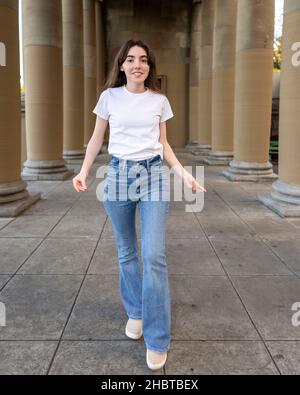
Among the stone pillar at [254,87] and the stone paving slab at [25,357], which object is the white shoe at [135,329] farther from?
the stone pillar at [254,87]

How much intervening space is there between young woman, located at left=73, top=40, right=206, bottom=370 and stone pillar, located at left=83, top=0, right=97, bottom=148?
1796 cm

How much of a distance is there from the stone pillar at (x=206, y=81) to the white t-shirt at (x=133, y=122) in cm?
1802

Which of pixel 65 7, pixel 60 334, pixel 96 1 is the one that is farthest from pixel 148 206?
pixel 96 1

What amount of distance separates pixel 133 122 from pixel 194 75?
75.3ft

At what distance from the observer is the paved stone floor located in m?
3.29

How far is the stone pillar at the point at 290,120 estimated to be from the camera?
8.13 m

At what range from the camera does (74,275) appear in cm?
504

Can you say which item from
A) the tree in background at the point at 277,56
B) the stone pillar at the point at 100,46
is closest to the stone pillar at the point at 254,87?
the stone pillar at the point at 100,46

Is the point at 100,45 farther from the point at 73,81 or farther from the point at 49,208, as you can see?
the point at 49,208

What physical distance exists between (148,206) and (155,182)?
7.2 inches

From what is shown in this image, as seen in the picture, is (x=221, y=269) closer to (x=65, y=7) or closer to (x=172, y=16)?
(x=65, y=7)

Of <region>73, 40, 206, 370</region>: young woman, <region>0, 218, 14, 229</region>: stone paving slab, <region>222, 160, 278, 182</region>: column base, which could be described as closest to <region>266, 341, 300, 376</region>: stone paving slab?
<region>73, 40, 206, 370</region>: young woman

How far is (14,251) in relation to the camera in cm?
593

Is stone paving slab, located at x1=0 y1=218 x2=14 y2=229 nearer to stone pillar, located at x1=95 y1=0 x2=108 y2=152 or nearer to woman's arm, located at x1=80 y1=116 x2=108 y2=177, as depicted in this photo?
woman's arm, located at x1=80 y1=116 x2=108 y2=177
